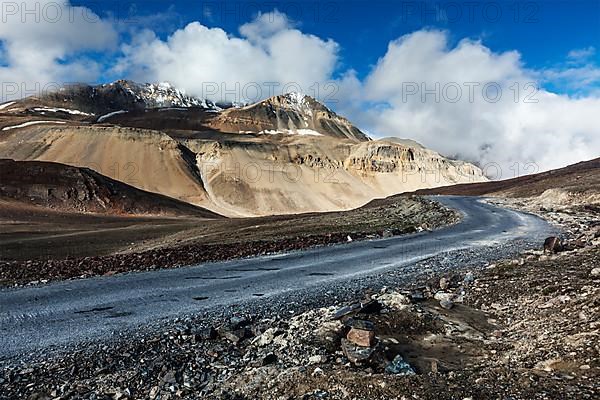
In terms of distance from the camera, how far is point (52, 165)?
81.7 m

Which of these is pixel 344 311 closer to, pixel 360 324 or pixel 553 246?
pixel 360 324

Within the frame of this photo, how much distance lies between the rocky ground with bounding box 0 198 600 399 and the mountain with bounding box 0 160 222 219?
73.4m

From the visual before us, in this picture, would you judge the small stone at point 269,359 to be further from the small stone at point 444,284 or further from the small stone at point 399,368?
the small stone at point 444,284

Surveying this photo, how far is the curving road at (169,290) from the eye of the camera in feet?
29.3

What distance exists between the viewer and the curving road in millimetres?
8922

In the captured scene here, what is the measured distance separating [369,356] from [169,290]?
7.33 metres

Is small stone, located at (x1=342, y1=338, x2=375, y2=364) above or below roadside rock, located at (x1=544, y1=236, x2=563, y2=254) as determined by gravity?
below

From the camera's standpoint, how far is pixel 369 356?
661cm

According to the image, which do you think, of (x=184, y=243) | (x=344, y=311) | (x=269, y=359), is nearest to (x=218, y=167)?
(x=184, y=243)

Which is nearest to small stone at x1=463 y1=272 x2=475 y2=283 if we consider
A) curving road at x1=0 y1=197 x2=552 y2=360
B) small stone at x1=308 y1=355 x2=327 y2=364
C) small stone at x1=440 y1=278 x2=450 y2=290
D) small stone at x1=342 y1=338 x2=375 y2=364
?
small stone at x1=440 y1=278 x2=450 y2=290

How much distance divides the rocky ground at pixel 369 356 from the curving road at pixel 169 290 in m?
1.32

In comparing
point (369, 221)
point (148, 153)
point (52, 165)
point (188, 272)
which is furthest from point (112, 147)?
point (188, 272)

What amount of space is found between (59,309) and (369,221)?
2295 centimetres

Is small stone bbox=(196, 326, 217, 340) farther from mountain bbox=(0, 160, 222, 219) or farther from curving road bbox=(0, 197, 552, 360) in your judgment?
mountain bbox=(0, 160, 222, 219)
